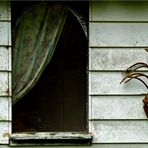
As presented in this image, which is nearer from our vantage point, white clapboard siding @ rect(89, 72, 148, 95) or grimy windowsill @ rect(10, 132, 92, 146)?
grimy windowsill @ rect(10, 132, 92, 146)

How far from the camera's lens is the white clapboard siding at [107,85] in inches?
268

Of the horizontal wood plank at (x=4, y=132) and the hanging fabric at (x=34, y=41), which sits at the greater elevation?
the hanging fabric at (x=34, y=41)

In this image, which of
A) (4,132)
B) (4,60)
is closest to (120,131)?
(4,132)

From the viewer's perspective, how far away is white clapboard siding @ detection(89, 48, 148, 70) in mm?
6797

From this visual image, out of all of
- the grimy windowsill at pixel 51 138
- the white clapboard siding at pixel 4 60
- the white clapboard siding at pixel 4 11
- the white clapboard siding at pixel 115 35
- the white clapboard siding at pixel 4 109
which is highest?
the white clapboard siding at pixel 4 11

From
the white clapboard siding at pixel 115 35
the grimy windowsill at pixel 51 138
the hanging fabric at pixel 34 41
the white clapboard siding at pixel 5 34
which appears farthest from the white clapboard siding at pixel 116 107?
the white clapboard siding at pixel 5 34

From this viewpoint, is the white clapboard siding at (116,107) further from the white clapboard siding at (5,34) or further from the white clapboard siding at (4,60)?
the white clapboard siding at (5,34)

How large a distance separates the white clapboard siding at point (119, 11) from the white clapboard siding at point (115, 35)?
0.07m

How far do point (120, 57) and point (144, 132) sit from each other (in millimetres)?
833

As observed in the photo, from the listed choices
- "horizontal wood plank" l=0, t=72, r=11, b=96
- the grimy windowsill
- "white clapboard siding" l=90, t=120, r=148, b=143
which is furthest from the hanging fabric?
"white clapboard siding" l=90, t=120, r=148, b=143

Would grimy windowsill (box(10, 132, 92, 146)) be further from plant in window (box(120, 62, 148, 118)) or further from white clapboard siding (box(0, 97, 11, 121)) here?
plant in window (box(120, 62, 148, 118))

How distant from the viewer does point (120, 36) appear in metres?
6.80

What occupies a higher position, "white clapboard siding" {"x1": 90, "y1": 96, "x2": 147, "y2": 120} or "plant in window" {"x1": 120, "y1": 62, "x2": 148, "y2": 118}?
"plant in window" {"x1": 120, "y1": 62, "x2": 148, "y2": 118}

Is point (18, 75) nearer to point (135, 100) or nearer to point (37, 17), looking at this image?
point (37, 17)
